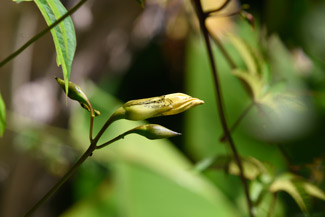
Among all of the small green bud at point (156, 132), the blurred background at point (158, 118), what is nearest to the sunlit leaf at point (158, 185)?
the blurred background at point (158, 118)

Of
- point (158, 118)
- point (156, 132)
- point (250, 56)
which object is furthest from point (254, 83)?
point (158, 118)

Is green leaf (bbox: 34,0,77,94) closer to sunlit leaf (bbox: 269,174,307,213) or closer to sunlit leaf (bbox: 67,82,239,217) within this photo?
sunlit leaf (bbox: 269,174,307,213)

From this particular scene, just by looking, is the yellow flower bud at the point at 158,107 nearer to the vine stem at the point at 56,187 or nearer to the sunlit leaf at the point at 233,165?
the vine stem at the point at 56,187

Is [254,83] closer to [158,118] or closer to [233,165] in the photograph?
[233,165]

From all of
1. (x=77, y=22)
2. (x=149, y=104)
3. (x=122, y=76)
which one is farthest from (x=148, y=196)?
(x=77, y=22)

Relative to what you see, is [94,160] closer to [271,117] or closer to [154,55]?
[154,55]

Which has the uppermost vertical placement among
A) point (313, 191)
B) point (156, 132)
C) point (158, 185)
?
point (156, 132)
